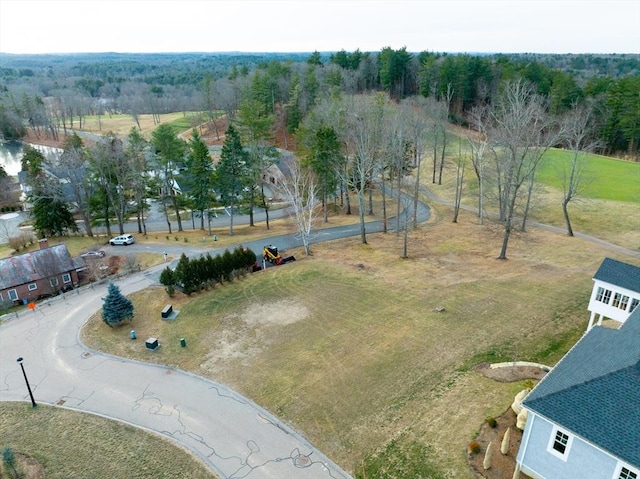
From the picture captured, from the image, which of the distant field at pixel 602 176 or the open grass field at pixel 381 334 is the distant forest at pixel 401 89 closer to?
the distant field at pixel 602 176

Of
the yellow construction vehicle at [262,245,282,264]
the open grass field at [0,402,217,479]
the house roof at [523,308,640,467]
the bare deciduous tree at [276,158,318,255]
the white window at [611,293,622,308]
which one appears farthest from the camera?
the yellow construction vehicle at [262,245,282,264]

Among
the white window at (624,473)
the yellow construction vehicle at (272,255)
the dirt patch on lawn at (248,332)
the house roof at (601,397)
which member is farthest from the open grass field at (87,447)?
the yellow construction vehicle at (272,255)

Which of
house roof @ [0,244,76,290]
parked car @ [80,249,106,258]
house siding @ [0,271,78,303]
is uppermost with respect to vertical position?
house roof @ [0,244,76,290]

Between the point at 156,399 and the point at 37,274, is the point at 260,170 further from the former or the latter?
the point at 156,399

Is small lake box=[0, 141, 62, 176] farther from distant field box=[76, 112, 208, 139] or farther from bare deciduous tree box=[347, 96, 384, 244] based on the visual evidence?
bare deciduous tree box=[347, 96, 384, 244]

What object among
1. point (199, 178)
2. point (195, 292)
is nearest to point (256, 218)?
point (199, 178)

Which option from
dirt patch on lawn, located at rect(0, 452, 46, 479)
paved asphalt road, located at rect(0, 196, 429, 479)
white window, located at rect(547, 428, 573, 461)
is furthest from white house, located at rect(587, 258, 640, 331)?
dirt patch on lawn, located at rect(0, 452, 46, 479)
